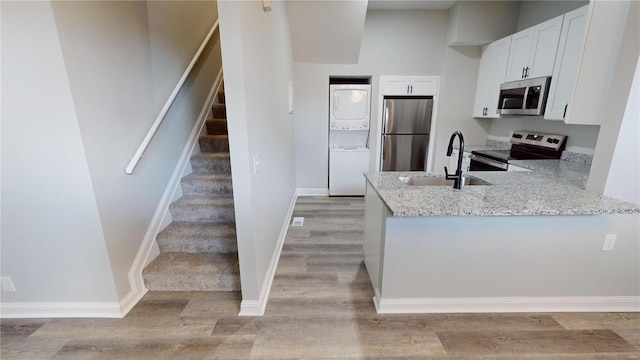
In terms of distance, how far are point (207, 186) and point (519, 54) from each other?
392 centimetres

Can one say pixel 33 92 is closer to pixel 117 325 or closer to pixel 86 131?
pixel 86 131

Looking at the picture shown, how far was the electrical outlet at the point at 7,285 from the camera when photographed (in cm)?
179

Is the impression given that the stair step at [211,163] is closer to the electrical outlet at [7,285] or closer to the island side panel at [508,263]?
the electrical outlet at [7,285]

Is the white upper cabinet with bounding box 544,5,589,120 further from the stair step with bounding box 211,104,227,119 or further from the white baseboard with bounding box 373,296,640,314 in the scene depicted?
the stair step with bounding box 211,104,227,119

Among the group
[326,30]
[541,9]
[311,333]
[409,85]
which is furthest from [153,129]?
[541,9]

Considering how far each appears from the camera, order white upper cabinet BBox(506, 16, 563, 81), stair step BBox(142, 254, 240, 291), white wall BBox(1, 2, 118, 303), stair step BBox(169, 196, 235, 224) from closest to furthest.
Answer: white wall BBox(1, 2, 118, 303)
stair step BBox(142, 254, 240, 291)
stair step BBox(169, 196, 235, 224)
white upper cabinet BBox(506, 16, 563, 81)

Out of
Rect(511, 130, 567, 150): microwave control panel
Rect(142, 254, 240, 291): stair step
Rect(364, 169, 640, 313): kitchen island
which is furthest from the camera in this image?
Rect(511, 130, 567, 150): microwave control panel

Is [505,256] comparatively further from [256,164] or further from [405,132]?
[405,132]

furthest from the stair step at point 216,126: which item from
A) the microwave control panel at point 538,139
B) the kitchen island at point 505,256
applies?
the microwave control panel at point 538,139

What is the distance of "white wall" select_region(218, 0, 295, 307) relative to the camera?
4.83ft

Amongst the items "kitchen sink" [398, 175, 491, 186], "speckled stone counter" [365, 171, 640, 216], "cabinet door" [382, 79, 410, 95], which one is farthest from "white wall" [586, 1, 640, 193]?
"cabinet door" [382, 79, 410, 95]

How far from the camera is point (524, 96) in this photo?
307 centimetres

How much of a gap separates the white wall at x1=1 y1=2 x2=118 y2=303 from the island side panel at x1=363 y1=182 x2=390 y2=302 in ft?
6.09

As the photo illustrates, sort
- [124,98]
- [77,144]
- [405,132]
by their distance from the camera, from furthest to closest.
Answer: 1. [405,132]
2. [124,98]
3. [77,144]
